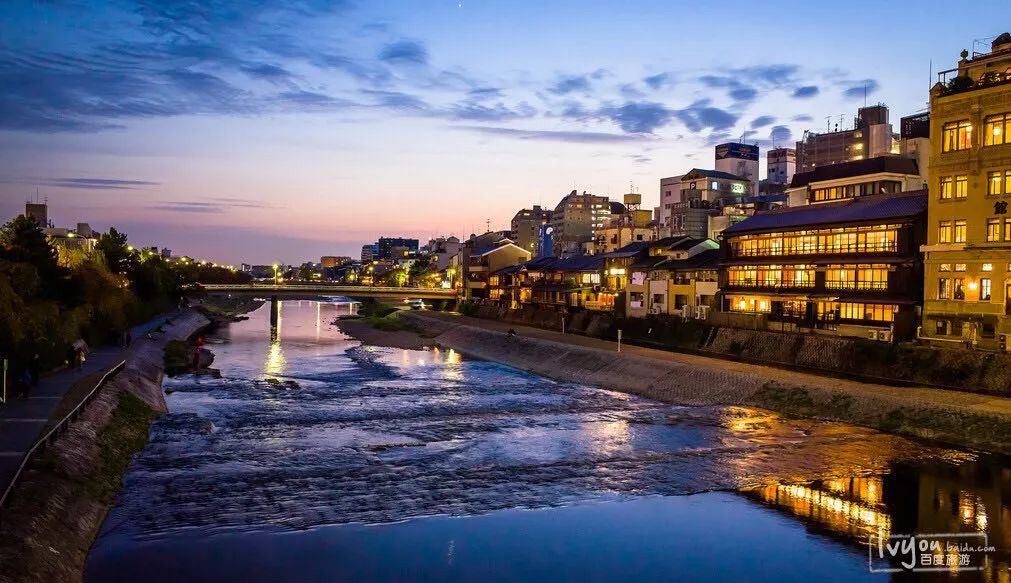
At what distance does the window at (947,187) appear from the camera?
38.4 metres

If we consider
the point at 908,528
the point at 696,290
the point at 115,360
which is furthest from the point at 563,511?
the point at 696,290

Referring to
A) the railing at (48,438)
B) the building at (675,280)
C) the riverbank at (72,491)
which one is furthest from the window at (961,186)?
the railing at (48,438)

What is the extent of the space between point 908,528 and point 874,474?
4894 millimetres

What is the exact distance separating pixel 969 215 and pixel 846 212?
990 centimetres

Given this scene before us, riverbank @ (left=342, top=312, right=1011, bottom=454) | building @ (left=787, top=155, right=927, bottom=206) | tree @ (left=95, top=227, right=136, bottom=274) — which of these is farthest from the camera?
tree @ (left=95, top=227, right=136, bottom=274)

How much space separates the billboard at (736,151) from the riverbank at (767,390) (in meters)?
62.8

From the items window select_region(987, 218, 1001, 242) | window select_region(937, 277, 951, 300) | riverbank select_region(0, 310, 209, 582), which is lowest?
riverbank select_region(0, 310, 209, 582)

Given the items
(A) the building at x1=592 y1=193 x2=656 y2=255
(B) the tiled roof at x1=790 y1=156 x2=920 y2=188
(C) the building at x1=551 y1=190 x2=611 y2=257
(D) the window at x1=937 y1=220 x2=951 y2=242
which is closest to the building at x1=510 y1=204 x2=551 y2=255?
(C) the building at x1=551 y1=190 x2=611 y2=257

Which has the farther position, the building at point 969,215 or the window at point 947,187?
the window at point 947,187

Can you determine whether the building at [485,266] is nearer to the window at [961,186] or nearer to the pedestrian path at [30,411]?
the window at [961,186]

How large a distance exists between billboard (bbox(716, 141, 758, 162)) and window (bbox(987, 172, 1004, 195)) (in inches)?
3018

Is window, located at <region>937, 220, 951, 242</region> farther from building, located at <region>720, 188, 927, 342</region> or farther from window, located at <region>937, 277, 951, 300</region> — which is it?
building, located at <region>720, 188, 927, 342</region>

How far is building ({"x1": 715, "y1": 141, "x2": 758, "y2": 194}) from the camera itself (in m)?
111

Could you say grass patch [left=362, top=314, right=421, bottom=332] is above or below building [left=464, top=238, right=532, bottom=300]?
below
